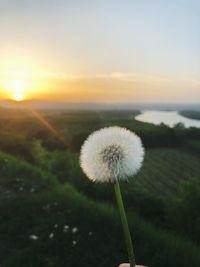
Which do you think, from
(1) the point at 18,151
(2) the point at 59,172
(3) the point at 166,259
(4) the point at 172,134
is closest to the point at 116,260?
(3) the point at 166,259

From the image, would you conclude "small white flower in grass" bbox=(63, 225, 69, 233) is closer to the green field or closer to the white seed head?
the green field

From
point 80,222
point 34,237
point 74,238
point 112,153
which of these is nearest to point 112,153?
point 112,153

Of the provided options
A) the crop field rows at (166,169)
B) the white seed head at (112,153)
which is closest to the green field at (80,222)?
the white seed head at (112,153)

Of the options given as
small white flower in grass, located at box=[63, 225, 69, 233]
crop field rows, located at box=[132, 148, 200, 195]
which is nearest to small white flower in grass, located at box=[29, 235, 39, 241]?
small white flower in grass, located at box=[63, 225, 69, 233]

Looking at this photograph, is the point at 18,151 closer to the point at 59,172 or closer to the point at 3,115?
the point at 59,172

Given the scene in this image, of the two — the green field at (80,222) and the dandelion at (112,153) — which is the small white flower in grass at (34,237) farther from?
the dandelion at (112,153)

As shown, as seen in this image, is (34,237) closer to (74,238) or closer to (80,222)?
(74,238)

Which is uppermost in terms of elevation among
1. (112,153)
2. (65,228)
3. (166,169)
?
(112,153)

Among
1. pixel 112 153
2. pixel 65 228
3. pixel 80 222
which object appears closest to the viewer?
pixel 112 153

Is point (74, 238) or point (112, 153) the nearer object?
point (112, 153)

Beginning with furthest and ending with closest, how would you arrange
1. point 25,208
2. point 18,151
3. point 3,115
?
point 3,115, point 18,151, point 25,208
